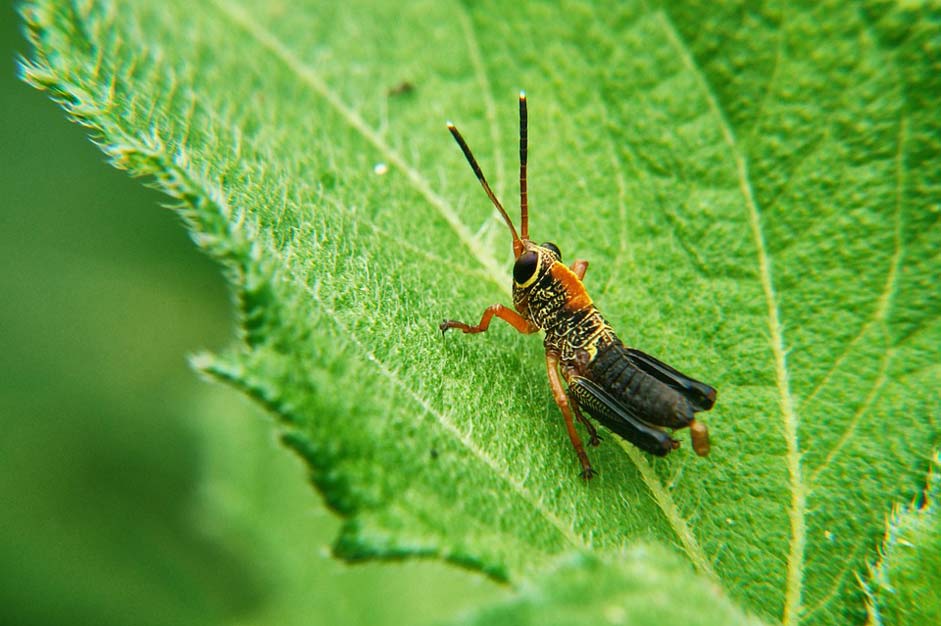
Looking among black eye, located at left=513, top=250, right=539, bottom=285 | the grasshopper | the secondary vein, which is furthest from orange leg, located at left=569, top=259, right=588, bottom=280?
the secondary vein

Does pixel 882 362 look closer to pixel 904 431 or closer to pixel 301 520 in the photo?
pixel 904 431

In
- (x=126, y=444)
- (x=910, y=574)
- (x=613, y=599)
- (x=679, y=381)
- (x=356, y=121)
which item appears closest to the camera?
(x=613, y=599)

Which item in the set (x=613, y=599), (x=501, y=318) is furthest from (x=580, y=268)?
(x=613, y=599)

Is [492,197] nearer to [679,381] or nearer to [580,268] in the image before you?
[580,268]

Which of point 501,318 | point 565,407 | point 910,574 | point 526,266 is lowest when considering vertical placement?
point 910,574

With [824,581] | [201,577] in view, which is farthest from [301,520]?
[824,581]

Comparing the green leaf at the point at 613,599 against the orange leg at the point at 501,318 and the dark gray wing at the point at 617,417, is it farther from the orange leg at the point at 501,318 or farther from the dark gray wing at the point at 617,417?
the orange leg at the point at 501,318

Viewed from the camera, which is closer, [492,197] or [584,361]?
[584,361]
